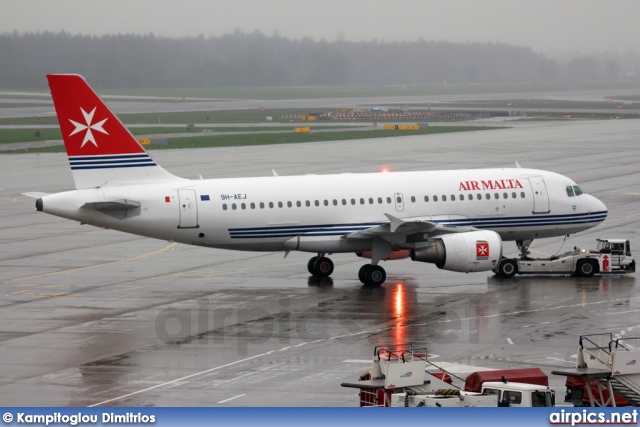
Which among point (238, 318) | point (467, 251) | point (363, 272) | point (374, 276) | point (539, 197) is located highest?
point (539, 197)

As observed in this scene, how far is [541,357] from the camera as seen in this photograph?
32125mm

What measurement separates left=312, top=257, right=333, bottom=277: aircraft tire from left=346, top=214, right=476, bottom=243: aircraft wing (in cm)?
240

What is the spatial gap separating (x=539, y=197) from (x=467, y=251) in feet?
22.0

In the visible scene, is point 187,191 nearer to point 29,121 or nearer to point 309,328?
point 309,328

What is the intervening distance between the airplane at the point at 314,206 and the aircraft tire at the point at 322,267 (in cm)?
4

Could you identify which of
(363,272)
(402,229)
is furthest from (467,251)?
(363,272)

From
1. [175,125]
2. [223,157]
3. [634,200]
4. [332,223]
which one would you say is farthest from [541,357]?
[175,125]

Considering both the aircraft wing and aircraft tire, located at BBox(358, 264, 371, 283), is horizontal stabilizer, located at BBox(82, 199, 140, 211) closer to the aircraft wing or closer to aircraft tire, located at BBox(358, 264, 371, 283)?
the aircraft wing

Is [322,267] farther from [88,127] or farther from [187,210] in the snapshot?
[88,127]

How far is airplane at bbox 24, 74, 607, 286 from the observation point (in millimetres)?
44250

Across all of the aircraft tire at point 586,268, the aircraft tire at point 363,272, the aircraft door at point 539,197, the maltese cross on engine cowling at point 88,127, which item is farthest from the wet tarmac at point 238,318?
the maltese cross on engine cowling at point 88,127

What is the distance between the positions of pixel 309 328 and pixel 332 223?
10.0 m

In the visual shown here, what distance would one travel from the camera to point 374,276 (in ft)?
149

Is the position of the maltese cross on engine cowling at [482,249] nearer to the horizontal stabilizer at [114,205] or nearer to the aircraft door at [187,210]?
the aircraft door at [187,210]
